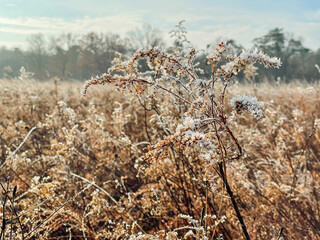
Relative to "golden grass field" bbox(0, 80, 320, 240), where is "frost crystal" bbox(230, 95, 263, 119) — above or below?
above

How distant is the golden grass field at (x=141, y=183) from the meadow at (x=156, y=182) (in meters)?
0.02

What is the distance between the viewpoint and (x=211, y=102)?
38.4 inches

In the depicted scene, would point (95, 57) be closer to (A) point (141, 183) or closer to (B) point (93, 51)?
(B) point (93, 51)

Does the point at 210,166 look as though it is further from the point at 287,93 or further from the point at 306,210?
the point at 287,93

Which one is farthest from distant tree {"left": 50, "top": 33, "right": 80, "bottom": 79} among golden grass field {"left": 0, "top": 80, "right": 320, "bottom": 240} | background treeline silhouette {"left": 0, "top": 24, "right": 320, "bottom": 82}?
golden grass field {"left": 0, "top": 80, "right": 320, "bottom": 240}

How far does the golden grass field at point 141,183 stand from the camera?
1821 mm

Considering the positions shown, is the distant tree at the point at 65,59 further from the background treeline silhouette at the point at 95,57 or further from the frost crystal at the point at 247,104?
the frost crystal at the point at 247,104

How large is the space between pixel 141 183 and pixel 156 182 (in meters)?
0.30

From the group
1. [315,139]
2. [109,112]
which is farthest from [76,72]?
[315,139]

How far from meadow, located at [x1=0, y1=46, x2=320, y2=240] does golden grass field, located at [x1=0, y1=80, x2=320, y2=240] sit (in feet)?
0.05

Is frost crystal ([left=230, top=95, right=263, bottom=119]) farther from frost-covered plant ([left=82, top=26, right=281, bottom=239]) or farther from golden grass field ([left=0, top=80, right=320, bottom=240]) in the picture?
golden grass field ([left=0, top=80, right=320, bottom=240])

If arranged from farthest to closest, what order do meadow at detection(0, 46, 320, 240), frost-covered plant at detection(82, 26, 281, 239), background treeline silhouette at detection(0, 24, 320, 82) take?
background treeline silhouette at detection(0, 24, 320, 82), meadow at detection(0, 46, 320, 240), frost-covered plant at detection(82, 26, 281, 239)

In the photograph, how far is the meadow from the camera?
4.98 ft

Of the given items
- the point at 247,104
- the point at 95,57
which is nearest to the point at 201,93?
the point at 247,104
